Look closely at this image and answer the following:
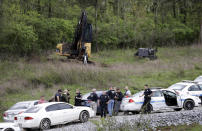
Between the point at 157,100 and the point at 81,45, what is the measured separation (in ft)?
69.2

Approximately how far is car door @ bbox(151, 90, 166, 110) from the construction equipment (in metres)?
19.4

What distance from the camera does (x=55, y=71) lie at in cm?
3262

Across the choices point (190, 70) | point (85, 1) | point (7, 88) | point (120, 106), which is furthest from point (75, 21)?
point (120, 106)

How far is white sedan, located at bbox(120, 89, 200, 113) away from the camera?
20.8 m

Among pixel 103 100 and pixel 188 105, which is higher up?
pixel 103 100

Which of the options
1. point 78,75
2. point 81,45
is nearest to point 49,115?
point 78,75

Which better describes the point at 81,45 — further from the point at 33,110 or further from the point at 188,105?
the point at 33,110

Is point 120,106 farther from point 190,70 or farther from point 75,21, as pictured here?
point 75,21

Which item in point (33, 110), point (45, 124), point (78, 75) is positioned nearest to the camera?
point (45, 124)

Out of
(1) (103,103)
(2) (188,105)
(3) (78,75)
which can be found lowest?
(2) (188,105)

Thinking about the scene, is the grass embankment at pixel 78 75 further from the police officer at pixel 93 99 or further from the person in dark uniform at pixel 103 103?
the person in dark uniform at pixel 103 103

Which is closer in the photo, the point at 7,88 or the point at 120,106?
the point at 120,106

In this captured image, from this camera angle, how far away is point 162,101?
69.7ft

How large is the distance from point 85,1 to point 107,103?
134 feet
